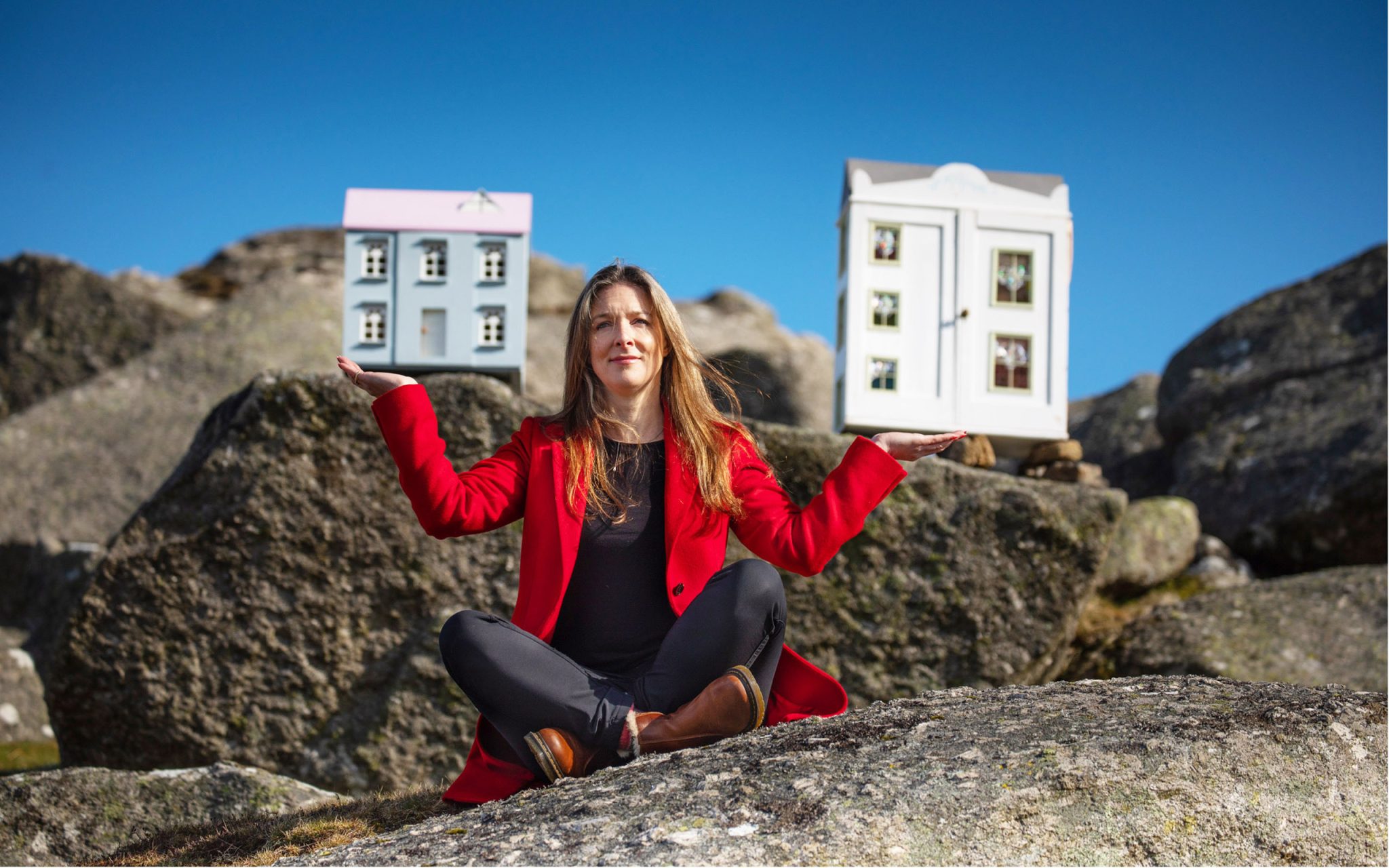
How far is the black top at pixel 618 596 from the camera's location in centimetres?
465

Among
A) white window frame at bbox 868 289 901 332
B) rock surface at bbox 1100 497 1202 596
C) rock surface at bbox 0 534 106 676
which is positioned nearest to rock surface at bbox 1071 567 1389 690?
rock surface at bbox 1100 497 1202 596

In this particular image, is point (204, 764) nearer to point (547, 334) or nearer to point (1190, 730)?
point (1190, 730)

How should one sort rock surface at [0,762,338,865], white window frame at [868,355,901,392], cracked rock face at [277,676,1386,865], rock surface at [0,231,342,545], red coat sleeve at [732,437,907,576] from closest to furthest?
cracked rock face at [277,676,1386,865], red coat sleeve at [732,437,907,576], rock surface at [0,762,338,865], white window frame at [868,355,901,392], rock surface at [0,231,342,545]

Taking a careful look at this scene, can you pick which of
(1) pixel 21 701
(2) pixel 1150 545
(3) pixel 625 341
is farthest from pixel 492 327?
(2) pixel 1150 545

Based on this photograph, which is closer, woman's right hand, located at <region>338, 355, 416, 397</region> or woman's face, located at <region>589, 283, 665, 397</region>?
woman's right hand, located at <region>338, 355, 416, 397</region>

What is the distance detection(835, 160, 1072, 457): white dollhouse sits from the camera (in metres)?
7.52

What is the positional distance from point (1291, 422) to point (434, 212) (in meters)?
7.01

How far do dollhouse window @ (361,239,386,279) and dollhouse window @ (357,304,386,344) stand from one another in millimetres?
201

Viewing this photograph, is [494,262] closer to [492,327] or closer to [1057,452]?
[492,327]

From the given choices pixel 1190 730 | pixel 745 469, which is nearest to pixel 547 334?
pixel 745 469

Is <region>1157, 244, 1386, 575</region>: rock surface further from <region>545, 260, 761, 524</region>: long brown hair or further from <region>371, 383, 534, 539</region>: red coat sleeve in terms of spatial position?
<region>371, 383, 534, 539</region>: red coat sleeve

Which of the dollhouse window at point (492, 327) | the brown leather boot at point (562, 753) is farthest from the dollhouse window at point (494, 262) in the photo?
the brown leather boot at point (562, 753)

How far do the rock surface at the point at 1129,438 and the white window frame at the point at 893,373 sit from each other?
4.96 m

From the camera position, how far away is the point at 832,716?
458cm
